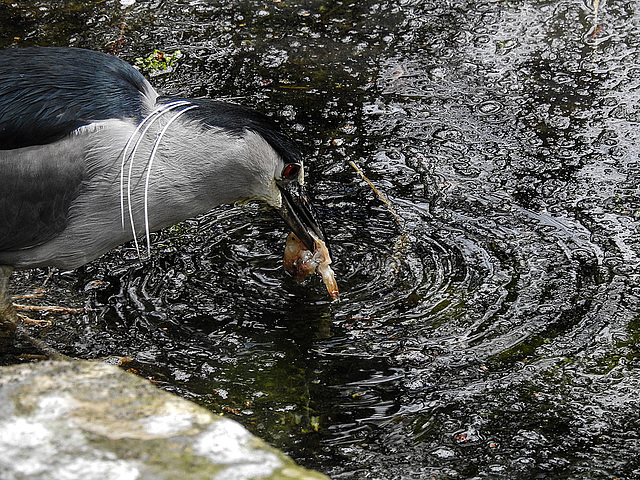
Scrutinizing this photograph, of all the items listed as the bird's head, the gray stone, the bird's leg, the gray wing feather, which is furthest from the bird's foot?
the gray stone

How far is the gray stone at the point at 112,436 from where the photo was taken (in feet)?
5.79

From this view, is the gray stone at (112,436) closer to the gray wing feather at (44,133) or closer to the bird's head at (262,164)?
the gray wing feather at (44,133)

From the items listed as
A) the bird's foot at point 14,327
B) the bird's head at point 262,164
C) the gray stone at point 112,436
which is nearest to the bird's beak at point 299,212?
the bird's head at point 262,164

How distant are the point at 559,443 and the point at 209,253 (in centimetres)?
207

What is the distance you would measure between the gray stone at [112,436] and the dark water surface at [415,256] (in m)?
1.12

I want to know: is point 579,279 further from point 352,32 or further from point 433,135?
point 352,32

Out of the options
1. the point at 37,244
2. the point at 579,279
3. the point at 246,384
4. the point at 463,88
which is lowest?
the point at 246,384

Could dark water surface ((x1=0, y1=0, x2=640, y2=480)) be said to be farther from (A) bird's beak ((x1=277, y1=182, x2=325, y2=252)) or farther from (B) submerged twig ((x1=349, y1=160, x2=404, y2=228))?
(A) bird's beak ((x1=277, y1=182, x2=325, y2=252))

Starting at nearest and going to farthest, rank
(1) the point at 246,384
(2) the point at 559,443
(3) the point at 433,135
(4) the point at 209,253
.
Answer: (2) the point at 559,443 → (1) the point at 246,384 → (4) the point at 209,253 → (3) the point at 433,135

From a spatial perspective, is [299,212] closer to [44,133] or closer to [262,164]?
[262,164]

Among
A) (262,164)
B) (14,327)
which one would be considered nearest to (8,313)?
(14,327)

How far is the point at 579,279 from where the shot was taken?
4020 millimetres

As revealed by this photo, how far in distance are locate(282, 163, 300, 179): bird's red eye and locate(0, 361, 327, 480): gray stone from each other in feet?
6.71

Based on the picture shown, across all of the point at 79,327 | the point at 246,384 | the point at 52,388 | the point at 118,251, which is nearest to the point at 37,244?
the point at 79,327
